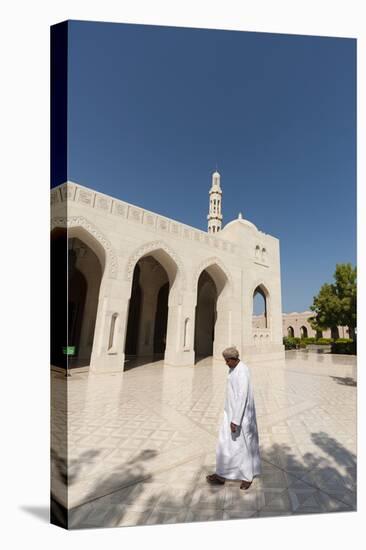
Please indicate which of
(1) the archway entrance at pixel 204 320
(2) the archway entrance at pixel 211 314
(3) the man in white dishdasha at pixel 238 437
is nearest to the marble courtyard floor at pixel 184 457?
(3) the man in white dishdasha at pixel 238 437

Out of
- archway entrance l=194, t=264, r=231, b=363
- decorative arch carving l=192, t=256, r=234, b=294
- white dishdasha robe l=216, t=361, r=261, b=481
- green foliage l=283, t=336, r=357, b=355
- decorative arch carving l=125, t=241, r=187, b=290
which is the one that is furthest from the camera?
green foliage l=283, t=336, r=357, b=355

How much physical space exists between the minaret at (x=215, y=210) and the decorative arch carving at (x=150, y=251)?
1065cm

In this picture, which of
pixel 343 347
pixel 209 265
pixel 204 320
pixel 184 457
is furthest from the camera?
pixel 343 347

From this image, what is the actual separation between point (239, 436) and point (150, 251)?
320 inches

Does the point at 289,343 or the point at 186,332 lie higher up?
the point at 186,332

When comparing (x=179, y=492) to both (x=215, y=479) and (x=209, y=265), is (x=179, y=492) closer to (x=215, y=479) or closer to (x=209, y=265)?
(x=215, y=479)

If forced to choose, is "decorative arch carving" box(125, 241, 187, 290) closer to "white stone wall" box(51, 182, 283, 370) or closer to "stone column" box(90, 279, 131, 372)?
"white stone wall" box(51, 182, 283, 370)

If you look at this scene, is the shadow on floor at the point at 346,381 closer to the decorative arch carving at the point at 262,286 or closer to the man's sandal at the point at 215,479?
the decorative arch carving at the point at 262,286

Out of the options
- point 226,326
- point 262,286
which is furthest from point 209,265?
point 262,286

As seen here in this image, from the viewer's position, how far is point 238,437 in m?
2.81

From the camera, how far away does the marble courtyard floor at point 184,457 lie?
8.31 ft

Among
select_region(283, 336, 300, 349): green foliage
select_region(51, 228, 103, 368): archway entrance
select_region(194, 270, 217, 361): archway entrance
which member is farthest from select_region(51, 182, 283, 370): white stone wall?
select_region(283, 336, 300, 349): green foliage

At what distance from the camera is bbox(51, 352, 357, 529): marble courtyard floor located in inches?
99.7

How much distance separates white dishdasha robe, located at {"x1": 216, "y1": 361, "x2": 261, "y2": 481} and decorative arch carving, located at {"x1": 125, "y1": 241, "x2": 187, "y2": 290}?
6934mm
